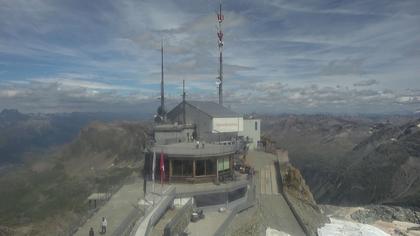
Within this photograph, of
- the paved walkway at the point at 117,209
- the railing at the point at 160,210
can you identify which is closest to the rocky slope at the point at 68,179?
the paved walkway at the point at 117,209

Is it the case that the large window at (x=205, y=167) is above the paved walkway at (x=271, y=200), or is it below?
above

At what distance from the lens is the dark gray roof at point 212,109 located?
157 ft

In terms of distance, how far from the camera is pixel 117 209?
29156mm

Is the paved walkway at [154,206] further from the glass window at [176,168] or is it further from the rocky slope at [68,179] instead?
the rocky slope at [68,179]

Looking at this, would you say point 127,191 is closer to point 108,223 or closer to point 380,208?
point 108,223

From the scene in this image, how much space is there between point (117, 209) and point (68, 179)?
121m

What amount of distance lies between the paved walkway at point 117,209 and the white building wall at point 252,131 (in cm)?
2482

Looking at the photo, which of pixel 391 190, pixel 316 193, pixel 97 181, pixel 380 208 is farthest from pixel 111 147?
pixel 380 208

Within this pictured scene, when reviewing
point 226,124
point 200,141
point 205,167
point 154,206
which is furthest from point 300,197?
point 154,206

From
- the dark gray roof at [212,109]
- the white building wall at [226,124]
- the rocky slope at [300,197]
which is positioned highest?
the dark gray roof at [212,109]

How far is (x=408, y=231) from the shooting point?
58.5m

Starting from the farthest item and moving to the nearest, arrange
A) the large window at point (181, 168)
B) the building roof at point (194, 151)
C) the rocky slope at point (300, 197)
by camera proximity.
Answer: the rocky slope at point (300, 197) → the large window at point (181, 168) → the building roof at point (194, 151)

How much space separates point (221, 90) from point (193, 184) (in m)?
28.7

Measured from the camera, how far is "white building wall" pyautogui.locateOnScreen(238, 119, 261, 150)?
193 feet
